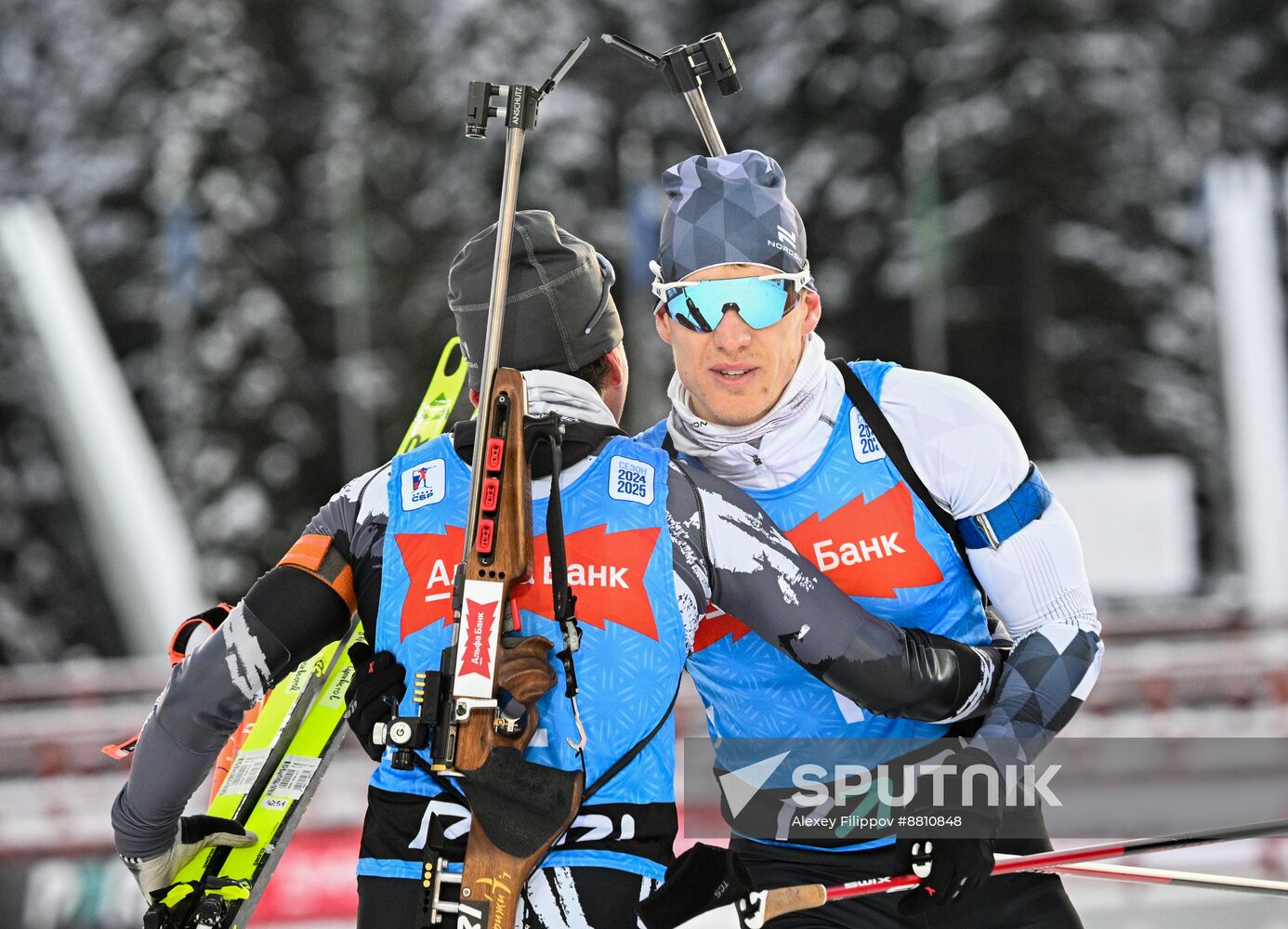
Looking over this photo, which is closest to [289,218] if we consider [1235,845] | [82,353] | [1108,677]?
[82,353]

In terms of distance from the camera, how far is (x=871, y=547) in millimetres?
3225

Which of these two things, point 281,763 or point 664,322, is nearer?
point 664,322

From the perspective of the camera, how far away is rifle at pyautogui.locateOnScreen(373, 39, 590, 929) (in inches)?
102

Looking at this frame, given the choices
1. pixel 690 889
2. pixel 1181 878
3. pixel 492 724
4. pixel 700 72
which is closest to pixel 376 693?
pixel 492 724

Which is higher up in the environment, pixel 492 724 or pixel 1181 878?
pixel 492 724

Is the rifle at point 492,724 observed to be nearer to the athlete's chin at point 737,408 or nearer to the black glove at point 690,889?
the black glove at point 690,889

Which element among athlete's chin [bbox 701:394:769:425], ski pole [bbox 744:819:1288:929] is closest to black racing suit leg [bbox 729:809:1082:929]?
ski pole [bbox 744:819:1288:929]

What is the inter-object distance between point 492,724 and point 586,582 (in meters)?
0.27

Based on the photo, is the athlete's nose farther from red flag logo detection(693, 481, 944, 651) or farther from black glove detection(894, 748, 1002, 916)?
black glove detection(894, 748, 1002, 916)

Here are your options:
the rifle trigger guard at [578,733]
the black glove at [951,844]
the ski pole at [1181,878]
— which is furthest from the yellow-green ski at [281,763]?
the ski pole at [1181,878]

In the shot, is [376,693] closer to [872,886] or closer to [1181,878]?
[872,886]

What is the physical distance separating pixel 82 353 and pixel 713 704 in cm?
1989

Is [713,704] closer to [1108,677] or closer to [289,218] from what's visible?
[1108,677]

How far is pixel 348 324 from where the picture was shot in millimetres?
28312
